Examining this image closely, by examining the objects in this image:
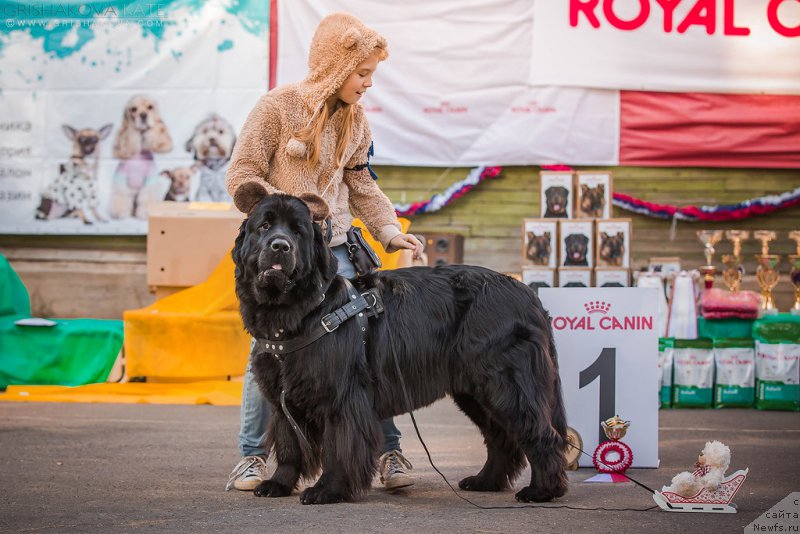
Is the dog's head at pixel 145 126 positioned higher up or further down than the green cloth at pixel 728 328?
higher up

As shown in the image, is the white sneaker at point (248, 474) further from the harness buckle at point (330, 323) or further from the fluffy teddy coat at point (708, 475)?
the fluffy teddy coat at point (708, 475)


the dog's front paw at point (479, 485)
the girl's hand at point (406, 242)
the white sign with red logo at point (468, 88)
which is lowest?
the dog's front paw at point (479, 485)

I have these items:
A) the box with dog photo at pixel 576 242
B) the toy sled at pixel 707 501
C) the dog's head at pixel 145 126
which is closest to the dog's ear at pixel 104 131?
the dog's head at pixel 145 126

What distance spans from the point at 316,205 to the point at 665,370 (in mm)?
4241

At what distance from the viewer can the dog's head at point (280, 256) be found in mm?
3381

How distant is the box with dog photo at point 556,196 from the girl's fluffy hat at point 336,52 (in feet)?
13.5

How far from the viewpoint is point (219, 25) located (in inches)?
355

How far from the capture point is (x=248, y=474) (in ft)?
13.0

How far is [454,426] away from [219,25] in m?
4.73

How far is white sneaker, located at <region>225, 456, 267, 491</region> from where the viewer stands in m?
3.94

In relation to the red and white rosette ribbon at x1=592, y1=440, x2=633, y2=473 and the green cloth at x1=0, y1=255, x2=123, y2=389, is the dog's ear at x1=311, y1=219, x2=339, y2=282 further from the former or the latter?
the green cloth at x1=0, y1=255, x2=123, y2=389

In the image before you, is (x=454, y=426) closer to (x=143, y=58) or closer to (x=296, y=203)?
(x=296, y=203)

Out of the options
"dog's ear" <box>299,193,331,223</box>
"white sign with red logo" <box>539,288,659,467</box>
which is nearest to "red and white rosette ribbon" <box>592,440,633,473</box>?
"white sign with red logo" <box>539,288,659,467</box>

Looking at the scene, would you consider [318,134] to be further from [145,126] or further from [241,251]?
[145,126]
